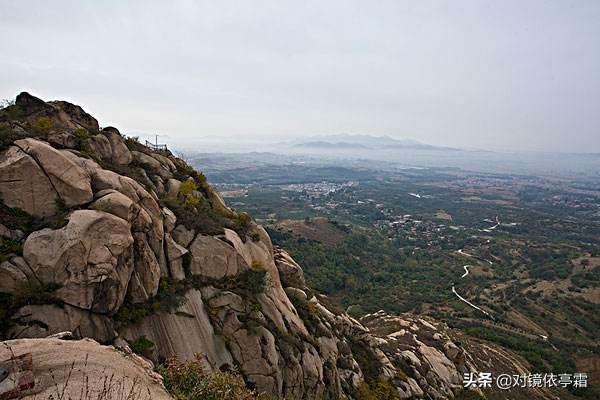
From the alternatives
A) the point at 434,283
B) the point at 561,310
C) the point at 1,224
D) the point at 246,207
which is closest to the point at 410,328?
the point at 1,224

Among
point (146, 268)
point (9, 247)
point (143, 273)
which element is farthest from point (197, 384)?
point (9, 247)

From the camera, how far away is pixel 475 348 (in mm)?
33938

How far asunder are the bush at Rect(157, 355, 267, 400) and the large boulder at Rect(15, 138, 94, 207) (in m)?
5.65

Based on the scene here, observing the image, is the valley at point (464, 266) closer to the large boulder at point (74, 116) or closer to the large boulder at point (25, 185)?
the large boulder at point (74, 116)

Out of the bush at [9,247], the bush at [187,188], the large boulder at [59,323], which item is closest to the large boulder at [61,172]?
the bush at [9,247]

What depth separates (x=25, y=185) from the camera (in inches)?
413

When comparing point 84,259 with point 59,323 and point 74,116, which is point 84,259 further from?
point 74,116

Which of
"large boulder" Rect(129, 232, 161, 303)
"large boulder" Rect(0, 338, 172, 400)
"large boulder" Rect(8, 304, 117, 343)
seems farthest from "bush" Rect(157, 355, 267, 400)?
"large boulder" Rect(129, 232, 161, 303)

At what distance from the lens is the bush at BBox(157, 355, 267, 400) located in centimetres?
761

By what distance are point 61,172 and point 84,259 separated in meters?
3.09

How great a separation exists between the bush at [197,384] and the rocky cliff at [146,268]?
102 inches

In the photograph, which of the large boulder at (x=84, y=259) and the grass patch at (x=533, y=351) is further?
the grass patch at (x=533, y=351)

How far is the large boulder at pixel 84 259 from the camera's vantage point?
9406 mm

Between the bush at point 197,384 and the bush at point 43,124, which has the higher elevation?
the bush at point 43,124
